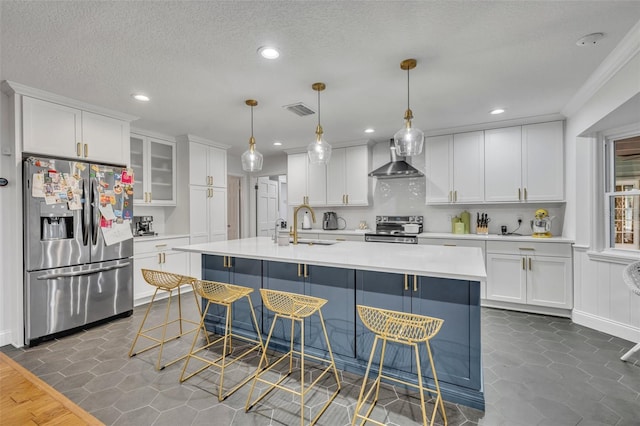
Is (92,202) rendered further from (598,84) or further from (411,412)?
(598,84)

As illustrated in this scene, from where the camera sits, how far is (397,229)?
4.88 meters

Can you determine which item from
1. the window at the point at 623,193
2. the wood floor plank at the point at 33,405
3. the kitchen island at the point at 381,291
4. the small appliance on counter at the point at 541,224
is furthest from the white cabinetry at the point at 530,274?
the wood floor plank at the point at 33,405

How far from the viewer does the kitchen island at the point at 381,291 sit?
6.38ft

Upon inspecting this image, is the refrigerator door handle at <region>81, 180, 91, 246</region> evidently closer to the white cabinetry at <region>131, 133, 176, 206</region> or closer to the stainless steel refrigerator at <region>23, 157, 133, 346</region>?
the stainless steel refrigerator at <region>23, 157, 133, 346</region>

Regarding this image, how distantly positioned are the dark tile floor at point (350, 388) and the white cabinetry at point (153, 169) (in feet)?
6.84

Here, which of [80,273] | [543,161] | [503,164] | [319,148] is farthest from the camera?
[503,164]

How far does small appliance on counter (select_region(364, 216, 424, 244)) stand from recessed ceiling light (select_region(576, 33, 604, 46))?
105 inches

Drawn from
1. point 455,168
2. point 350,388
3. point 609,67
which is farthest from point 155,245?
point 609,67

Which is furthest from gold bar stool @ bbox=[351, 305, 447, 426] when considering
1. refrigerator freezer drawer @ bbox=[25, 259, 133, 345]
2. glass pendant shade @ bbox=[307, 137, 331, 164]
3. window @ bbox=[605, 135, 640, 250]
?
refrigerator freezer drawer @ bbox=[25, 259, 133, 345]

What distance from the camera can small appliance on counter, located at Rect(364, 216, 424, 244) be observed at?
439 centimetres

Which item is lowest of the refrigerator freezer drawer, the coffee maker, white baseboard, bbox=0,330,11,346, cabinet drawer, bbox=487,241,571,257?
white baseboard, bbox=0,330,11,346

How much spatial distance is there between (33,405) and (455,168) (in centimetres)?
461

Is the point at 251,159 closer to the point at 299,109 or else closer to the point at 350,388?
the point at 299,109

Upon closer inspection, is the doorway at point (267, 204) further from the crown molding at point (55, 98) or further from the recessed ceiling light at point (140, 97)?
the recessed ceiling light at point (140, 97)
